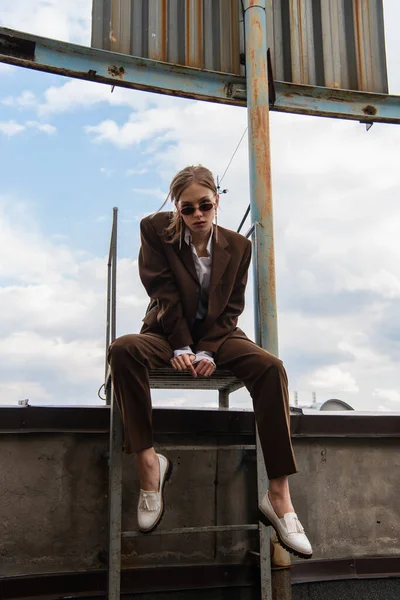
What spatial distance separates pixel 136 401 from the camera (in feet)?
9.21

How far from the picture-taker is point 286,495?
2.80m

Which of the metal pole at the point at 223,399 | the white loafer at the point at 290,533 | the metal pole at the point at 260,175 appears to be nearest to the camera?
the white loafer at the point at 290,533

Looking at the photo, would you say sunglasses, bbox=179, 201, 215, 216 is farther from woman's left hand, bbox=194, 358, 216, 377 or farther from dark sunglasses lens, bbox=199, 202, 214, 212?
woman's left hand, bbox=194, 358, 216, 377

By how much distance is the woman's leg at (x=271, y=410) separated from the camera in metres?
2.79

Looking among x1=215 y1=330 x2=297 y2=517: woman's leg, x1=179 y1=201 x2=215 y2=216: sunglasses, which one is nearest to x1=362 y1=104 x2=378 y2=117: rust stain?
x1=179 y1=201 x2=215 y2=216: sunglasses

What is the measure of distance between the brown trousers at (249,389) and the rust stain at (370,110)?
306 centimetres

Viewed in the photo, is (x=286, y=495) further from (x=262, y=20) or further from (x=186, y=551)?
(x=262, y=20)

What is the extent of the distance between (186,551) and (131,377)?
1395mm

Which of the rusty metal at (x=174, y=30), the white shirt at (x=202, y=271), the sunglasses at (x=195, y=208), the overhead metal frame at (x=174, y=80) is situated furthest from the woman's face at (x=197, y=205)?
the rusty metal at (x=174, y=30)

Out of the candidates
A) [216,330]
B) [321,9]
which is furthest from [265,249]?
[321,9]

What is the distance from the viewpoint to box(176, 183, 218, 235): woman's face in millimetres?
3207

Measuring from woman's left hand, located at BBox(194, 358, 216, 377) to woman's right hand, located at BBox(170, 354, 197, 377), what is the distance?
0.03 metres

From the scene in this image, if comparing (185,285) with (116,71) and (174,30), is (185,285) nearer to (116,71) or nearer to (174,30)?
(116,71)

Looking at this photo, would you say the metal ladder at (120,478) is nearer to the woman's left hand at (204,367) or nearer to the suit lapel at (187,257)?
the woman's left hand at (204,367)
